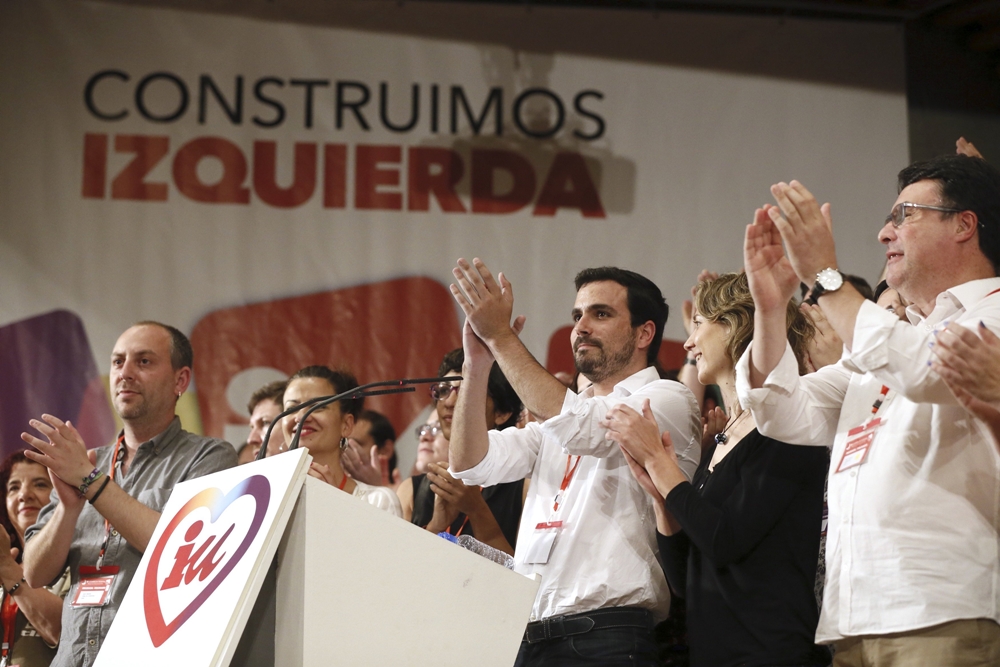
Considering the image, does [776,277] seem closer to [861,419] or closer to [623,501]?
[861,419]

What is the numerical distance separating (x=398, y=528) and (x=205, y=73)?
4.33 m

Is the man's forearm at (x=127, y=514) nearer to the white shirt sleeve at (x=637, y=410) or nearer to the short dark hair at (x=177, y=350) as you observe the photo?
the short dark hair at (x=177, y=350)

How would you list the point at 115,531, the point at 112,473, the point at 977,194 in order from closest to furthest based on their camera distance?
the point at 977,194, the point at 115,531, the point at 112,473

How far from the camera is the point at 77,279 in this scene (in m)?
5.28

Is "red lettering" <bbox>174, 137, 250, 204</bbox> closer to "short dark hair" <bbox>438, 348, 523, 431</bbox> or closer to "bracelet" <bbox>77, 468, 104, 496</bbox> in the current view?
"short dark hair" <bbox>438, 348, 523, 431</bbox>

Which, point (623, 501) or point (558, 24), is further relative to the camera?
point (558, 24)

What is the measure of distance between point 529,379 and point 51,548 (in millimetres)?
1469

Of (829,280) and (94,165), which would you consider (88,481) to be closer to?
(829,280)

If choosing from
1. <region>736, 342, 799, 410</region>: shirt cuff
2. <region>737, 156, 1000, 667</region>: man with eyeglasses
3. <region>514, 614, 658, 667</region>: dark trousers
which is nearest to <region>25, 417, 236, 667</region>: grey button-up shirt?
<region>514, 614, 658, 667</region>: dark trousers

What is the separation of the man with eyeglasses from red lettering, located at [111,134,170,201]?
13.3 ft

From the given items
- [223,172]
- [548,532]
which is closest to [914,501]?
[548,532]

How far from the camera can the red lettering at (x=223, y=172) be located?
5.42 metres

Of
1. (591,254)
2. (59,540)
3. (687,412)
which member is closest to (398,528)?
(687,412)

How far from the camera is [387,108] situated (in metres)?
5.50
